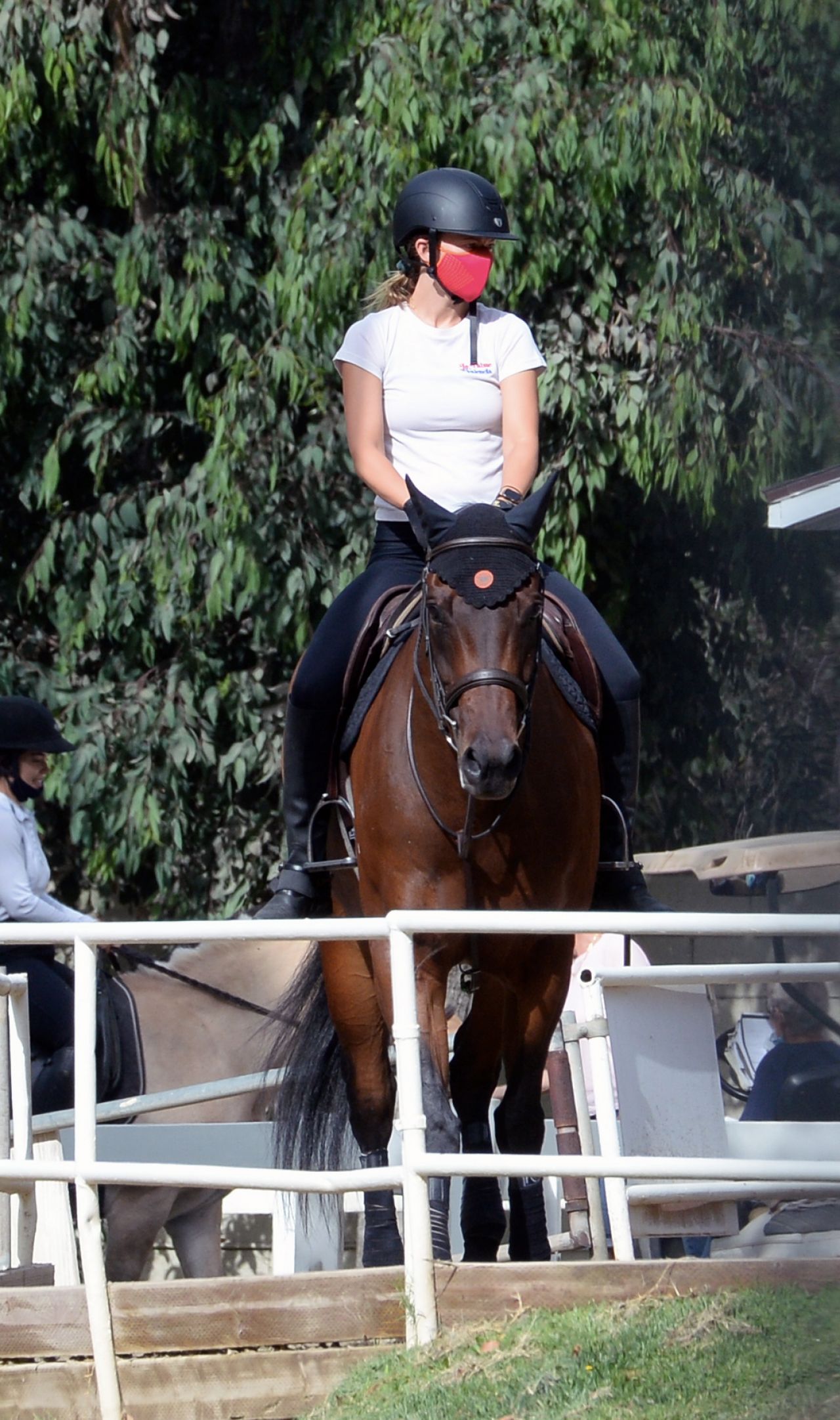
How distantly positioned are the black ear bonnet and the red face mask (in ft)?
2.79

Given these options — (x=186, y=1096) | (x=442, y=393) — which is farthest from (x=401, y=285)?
(x=186, y=1096)

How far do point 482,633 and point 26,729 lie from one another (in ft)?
10.2

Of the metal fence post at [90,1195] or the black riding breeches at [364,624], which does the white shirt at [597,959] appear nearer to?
the black riding breeches at [364,624]

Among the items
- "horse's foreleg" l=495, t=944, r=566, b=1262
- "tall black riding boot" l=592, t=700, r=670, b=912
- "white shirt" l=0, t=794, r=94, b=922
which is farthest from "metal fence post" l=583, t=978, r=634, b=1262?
"white shirt" l=0, t=794, r=94, b=922

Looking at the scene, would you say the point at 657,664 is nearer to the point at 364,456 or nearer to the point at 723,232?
the point at 723,232

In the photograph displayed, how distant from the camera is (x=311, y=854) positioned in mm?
5449

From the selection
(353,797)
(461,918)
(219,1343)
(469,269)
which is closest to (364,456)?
(469,269)

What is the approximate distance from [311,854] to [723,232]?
4.95m

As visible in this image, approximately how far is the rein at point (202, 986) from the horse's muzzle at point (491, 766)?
10.7 ft

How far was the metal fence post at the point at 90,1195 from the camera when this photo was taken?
4102 mm

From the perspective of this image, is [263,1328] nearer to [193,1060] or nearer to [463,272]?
[463,272]

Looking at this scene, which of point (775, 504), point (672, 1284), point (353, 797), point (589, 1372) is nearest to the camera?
point (589, 1372)

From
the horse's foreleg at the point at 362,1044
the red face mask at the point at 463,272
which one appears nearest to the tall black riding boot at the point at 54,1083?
the horse's foreleg at the point at 362,1044

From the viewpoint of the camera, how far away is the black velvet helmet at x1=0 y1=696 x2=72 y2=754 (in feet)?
23.1
